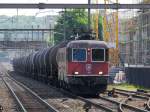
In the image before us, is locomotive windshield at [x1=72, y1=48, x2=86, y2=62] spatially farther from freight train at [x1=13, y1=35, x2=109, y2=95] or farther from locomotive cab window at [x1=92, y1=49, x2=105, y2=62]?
locomotive cab window at [x1=92, y1=49, x2=105, y2=62]

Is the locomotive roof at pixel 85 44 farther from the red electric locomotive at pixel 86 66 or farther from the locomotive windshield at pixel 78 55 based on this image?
the locomotive windshield at pixel 78 55

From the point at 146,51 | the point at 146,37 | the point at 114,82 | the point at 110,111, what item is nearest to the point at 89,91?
the point at 110,111

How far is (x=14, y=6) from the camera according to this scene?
113 ft

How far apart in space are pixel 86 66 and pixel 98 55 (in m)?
0.94

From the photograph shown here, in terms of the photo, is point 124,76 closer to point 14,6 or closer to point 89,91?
point 14,6

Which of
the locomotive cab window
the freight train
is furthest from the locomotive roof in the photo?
the locomotive cab window

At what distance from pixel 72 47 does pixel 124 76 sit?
18.8 meters

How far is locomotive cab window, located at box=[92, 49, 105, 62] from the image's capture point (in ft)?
92.5

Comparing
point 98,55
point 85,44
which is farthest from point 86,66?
point 85,44

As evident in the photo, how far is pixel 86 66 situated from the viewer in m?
27.9

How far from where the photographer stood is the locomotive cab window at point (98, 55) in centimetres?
2819

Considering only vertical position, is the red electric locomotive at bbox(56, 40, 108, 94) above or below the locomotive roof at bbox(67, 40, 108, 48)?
below

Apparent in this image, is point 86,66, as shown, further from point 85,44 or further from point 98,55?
point 85,44

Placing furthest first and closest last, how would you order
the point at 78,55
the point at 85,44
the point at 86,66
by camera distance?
the point at 85,44, the point at 78,55, the point at 86,66
